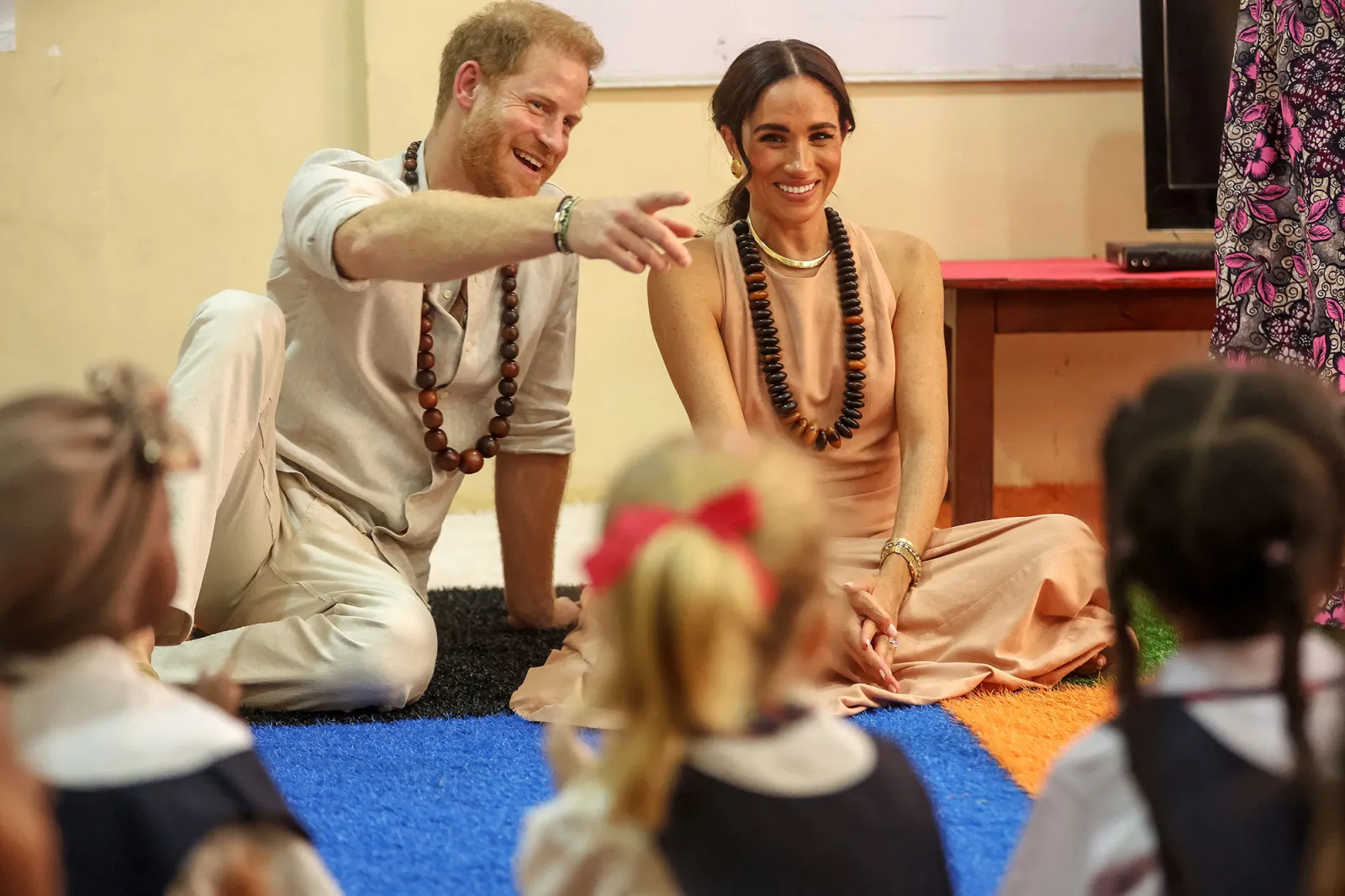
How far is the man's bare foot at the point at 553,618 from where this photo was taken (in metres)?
2.52

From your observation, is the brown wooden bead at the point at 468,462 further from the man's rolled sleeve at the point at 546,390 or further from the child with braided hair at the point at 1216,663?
the child with braided hair at the point at 1216,663

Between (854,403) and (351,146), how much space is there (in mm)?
1826

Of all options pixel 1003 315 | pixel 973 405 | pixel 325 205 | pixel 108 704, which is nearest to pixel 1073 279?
pixel 1003 315

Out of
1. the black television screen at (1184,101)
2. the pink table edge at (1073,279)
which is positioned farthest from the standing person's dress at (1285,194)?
the black television screen at (1184,101)

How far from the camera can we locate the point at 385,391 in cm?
220

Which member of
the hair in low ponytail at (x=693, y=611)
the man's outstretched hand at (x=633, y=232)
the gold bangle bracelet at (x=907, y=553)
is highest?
the man's outstretched hand at (x=633, y=232)

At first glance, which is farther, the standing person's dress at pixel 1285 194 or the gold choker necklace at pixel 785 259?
the gold choker necklace at pixel 785 259

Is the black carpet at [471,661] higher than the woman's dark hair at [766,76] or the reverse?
the reverse

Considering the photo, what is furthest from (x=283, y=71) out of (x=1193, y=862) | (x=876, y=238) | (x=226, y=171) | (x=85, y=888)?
(x=1193, y=862)

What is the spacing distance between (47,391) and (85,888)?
323 mm

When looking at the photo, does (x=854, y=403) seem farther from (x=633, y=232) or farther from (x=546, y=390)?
(x=633, y=232)

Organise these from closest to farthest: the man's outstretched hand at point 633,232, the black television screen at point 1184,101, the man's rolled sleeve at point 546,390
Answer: the man's outstretched hand at point 633,232, the man's rolled sleeve at point 546,390, the black television screen at point 1184,101

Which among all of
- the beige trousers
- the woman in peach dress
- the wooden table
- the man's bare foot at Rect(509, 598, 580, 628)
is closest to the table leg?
the wooden table

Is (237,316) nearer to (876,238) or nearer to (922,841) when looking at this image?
(876,238)
